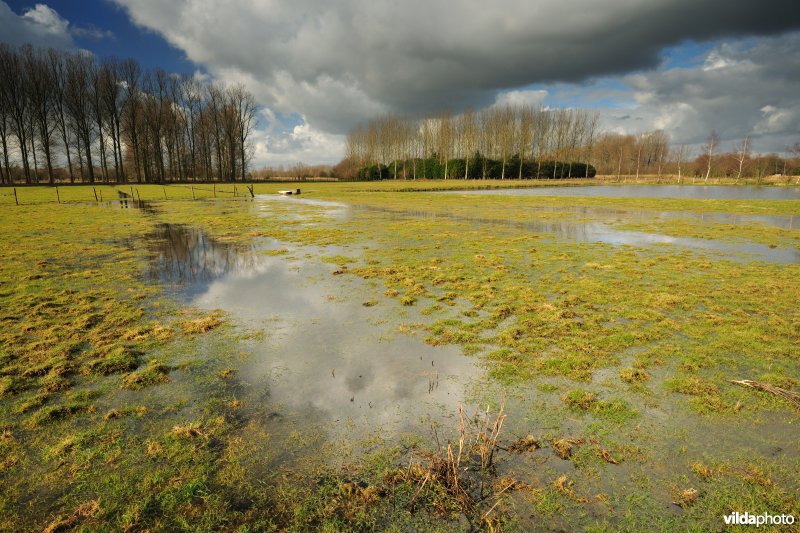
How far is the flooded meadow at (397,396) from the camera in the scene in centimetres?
363

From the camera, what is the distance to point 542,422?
4859 millimetres

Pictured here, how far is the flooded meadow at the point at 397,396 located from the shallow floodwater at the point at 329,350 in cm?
5

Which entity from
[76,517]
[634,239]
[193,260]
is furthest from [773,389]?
[193,260]

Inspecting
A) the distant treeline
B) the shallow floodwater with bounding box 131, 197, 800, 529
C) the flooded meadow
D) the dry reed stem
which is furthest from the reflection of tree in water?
Answer: the distant treeline

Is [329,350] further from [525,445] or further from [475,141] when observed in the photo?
[475,141]

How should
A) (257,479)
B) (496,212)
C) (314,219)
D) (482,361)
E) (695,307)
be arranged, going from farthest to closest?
1. (496,212)
2. (314,219)
3. (695,307)
4. (482,361)
5. (257,479)

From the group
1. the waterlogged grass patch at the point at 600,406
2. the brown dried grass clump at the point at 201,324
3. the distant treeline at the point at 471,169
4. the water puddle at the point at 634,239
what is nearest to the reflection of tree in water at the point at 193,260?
the brown dried grass clump at the point at 201,324

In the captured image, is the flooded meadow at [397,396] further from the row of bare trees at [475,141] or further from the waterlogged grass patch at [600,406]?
the row of bare trees at [475,141]

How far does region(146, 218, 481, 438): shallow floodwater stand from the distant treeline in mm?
88350

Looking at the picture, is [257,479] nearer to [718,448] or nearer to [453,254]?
[718,448]

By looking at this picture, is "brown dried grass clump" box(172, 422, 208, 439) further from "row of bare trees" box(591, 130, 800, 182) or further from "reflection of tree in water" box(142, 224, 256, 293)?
"row of bare trees" box(591, 130, 800, 182)

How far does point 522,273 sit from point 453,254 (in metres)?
3.56

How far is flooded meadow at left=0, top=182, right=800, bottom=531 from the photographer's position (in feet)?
11.9

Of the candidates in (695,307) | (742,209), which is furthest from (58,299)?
(742,209)
